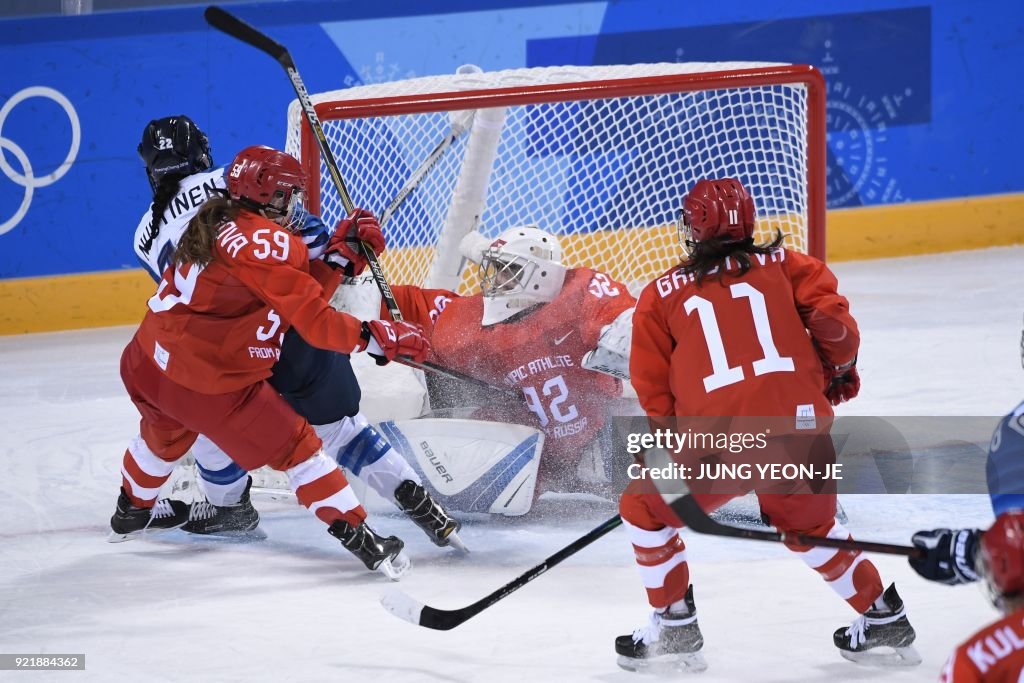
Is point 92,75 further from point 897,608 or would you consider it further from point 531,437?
point 897,608

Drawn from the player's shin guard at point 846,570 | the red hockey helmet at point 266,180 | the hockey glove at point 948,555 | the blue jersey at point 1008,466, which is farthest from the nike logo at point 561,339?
the hockey glove at point 948,555

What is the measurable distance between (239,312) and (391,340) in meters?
0.35

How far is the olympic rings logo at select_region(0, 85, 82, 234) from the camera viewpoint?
6232 mm

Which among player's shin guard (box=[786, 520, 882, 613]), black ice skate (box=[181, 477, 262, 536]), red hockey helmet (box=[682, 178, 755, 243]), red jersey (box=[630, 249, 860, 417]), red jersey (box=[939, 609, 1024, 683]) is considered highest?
red hockey helmet (box=[682, 178, 755, 243])

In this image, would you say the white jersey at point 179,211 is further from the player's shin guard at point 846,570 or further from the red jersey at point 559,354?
the player's shin guard at point 846,570

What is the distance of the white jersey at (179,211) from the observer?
11.3 ft

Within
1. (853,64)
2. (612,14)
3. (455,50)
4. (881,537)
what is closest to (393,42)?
(455,50)

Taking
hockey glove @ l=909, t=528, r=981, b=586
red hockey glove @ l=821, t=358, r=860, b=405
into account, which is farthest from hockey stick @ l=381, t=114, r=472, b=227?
hockey glove @ l=909, t=528, r=981, b=586

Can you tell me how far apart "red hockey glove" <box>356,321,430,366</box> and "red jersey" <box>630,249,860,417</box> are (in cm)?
70

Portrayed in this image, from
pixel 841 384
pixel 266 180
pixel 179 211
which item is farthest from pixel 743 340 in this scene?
pixel 179 211

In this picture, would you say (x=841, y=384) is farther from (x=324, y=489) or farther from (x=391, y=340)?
(x=324, y=489)

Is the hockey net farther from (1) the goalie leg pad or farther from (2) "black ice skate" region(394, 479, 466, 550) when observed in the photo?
(2) "black ice skate" region(394, 479, 466, 550)

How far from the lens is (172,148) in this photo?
11.5 feet

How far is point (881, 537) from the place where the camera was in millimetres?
3410
